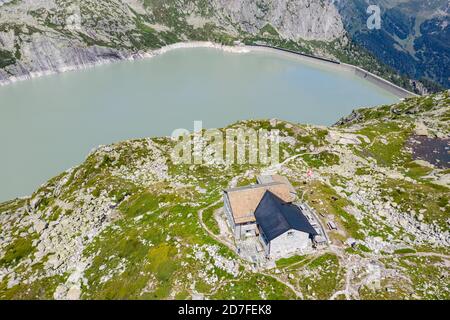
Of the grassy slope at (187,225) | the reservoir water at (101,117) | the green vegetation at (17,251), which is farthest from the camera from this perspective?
the reservoir water at (101,117)

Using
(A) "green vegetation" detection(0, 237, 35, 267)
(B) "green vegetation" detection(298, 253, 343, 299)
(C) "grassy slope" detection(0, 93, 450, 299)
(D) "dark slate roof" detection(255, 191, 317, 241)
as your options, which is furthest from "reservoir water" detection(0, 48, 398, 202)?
(B) "green vegetation" detection(298, 253, 343, 299)

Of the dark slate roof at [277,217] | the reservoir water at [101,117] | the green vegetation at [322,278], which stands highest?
the dark slate roof at [277,217]
